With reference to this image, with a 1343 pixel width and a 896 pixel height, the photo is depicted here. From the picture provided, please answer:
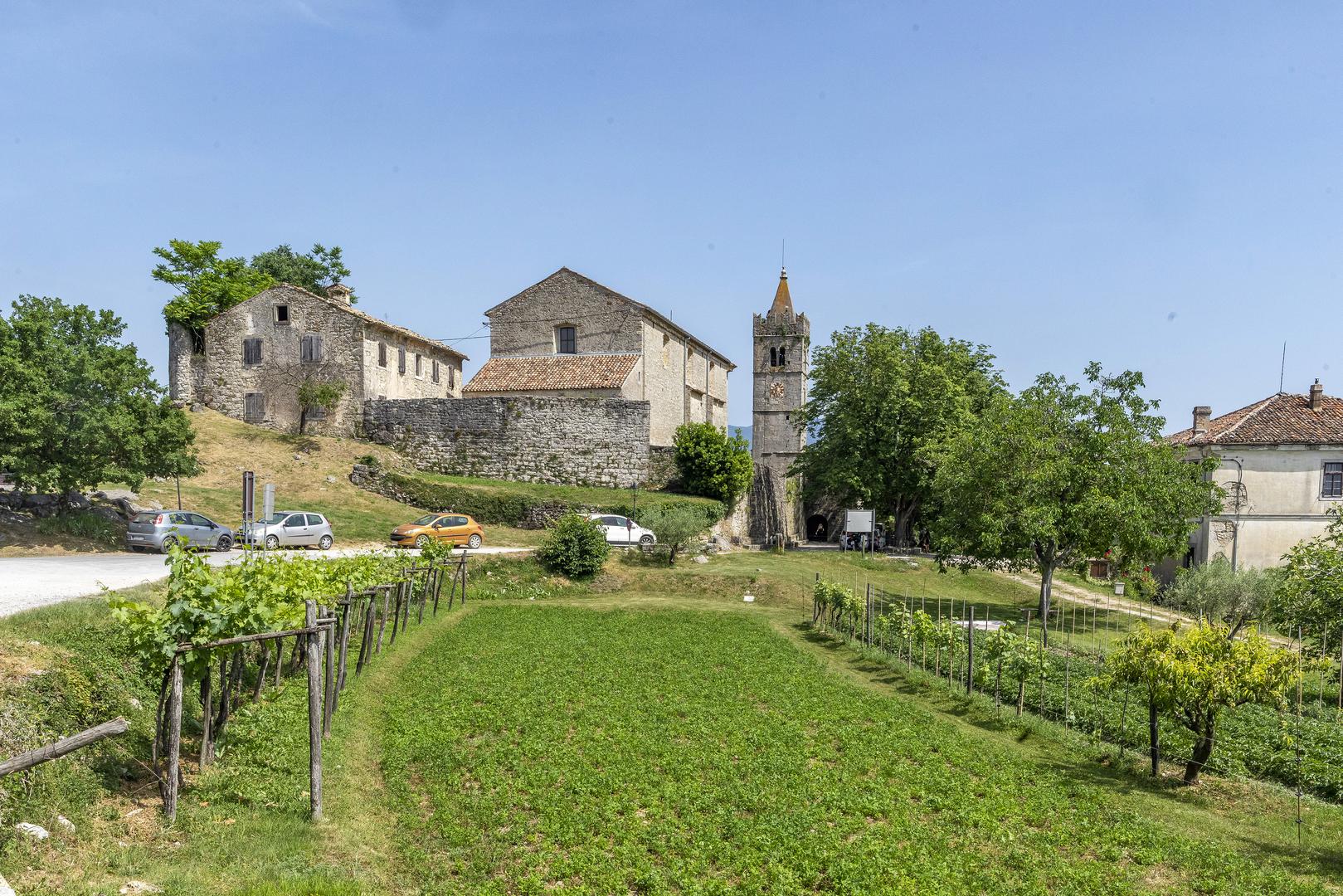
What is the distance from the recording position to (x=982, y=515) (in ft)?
87.0

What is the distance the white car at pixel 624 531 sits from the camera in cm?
3100

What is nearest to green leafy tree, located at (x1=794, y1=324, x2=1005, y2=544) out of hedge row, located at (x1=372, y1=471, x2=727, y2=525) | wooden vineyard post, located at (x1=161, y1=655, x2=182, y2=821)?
hedge row, located at (x1=372, y1=471, x2=727, y2=525)

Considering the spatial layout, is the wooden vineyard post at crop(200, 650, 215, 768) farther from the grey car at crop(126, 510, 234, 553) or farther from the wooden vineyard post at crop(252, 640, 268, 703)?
the grey car at crop(126, 510, 234, 553)

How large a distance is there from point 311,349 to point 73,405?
60.3 ft

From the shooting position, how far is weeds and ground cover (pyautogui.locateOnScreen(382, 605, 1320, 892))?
26.4 feet

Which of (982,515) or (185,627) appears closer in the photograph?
(185,627)

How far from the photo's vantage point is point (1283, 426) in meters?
38.0

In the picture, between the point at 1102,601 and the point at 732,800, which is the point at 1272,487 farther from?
the point at 732,800

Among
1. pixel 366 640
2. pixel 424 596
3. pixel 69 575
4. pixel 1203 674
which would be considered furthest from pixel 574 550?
pixel 1203 674

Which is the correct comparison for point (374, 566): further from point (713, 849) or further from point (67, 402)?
point (67, 402)

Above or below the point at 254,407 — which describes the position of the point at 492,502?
below

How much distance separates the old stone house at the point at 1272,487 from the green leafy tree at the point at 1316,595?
68.2ft

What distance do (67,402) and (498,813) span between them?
20875 mm

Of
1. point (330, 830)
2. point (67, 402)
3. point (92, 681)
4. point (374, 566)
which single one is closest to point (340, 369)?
point (67, 402)
